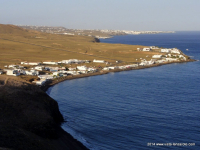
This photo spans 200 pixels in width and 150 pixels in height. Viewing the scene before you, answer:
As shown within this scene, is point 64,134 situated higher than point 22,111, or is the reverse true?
point 22,111

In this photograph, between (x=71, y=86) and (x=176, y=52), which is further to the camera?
(x=176, y=52)

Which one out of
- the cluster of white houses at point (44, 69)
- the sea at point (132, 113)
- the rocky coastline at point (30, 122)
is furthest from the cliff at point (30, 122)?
the cluster of white houses at point (44, 69)

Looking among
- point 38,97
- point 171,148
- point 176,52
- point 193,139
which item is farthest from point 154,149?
point 176,52

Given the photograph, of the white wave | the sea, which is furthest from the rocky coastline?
the sea

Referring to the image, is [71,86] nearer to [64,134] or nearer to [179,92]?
[179,92]

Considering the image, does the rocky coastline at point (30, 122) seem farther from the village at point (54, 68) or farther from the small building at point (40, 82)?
the village at point (54, 68)

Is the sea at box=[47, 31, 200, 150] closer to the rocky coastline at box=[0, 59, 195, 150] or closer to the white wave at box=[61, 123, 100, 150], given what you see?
the white wave at box=[61, 123, 100, 150]
